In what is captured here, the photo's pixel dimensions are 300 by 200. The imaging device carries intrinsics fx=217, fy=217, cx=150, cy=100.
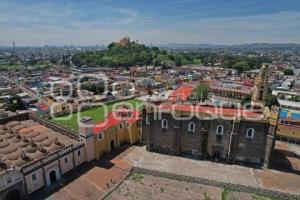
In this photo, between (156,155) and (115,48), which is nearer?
(156,155)

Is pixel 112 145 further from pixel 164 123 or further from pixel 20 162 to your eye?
pixel 20 162

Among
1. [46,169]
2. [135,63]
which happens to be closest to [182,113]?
[46,169]

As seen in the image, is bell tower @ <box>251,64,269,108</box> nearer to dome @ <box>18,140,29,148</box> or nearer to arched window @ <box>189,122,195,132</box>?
arched window @ <box>189,122,195,132</box>

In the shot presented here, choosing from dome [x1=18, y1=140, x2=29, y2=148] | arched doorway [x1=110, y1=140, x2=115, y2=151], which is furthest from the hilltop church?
dome [x1=18, y1=140, x2=29, y2=148]

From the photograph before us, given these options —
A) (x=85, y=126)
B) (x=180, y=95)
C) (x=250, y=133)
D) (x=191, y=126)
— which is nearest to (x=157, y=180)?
(x=191, y=126)

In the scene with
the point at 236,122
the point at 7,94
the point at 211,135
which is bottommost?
the point at 7,94

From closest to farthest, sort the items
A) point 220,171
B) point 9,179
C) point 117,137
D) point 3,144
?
point 9,179, point 3,144, point 220,171, point 117,137

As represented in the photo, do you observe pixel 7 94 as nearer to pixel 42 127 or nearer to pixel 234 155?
pixel 42 127

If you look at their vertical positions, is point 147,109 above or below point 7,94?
above
